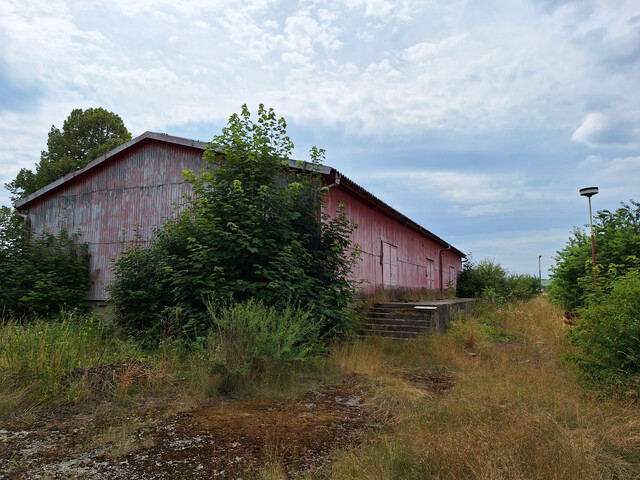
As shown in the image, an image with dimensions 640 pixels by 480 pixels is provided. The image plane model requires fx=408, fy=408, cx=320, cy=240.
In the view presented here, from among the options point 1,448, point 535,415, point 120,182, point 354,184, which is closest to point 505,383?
point 535,415

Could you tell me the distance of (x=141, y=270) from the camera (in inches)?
349

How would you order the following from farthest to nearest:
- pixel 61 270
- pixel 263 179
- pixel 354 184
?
pixel 61 270 < pixel 354 184 < pixel 263 179

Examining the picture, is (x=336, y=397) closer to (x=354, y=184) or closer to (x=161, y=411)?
(x=161, y=411)

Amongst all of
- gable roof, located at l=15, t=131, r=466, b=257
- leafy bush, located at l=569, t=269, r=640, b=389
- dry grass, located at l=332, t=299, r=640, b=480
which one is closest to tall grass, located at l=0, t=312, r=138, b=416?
dry grass, located at l=332, t=299, r=640, b=480

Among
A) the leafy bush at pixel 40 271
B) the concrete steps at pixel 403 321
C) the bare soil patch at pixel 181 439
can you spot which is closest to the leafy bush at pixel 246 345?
the bare soil patch at pixel 181 439

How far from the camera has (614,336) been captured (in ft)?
16.4

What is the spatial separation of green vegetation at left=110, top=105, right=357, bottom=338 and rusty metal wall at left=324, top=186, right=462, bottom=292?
1.12 metres

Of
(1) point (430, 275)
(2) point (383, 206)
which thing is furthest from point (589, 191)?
(1) point (430, 275)

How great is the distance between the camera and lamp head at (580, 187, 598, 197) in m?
11.3

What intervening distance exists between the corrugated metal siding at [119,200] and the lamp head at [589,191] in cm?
1071

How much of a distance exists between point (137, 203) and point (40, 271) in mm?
3233

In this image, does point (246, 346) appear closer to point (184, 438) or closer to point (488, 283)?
point (184, 438)

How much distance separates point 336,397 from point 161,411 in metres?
2.18

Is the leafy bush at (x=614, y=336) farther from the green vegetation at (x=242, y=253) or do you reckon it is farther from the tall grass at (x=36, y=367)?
the tall grass at (x=36, y=367)
